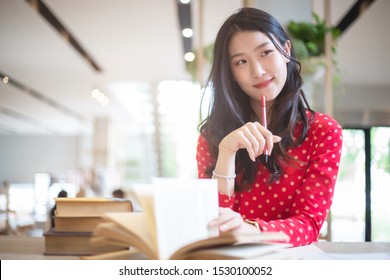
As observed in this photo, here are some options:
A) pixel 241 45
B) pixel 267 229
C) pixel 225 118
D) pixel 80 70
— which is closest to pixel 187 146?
pixel 225 118

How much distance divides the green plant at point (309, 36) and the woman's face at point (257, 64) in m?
0.56

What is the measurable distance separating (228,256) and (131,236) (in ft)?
0.59

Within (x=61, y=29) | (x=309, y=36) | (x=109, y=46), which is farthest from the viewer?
(x=109, y=46)

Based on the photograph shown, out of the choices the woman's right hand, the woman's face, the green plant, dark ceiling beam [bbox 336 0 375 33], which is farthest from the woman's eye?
dark ceiling beam [bbox 336 0 375 33]

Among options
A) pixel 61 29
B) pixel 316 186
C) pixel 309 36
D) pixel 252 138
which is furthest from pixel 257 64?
pixel 61 29

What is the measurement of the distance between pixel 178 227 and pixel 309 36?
1.33m

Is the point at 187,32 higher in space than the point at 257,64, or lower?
higher

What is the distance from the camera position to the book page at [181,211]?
78 centimetres

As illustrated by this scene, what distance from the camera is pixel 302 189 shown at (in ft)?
3.66

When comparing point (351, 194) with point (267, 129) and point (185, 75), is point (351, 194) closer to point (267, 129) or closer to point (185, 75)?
point (267, 129)

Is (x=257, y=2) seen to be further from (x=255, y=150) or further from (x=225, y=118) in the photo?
(x=255, y=150)

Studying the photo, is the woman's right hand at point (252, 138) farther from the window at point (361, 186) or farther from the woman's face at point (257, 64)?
the window at point (361, 186)

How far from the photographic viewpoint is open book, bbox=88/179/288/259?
0.77m

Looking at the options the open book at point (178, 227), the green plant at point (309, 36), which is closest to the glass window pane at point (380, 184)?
the green plant at point (309, 36)
